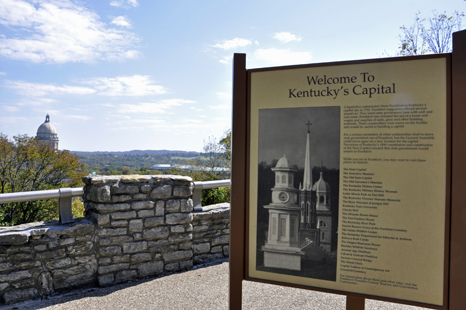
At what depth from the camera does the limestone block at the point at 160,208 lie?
417cm

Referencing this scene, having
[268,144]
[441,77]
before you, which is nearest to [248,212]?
[268,144]

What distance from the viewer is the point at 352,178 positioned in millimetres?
1964

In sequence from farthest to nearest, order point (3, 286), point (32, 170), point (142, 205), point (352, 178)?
point (32, 170), point (142, 205), point (3, 286), point (352, 178)

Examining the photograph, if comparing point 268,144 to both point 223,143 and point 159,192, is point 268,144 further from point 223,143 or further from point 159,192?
point 223,143

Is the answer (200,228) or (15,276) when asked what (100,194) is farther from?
(200,228)

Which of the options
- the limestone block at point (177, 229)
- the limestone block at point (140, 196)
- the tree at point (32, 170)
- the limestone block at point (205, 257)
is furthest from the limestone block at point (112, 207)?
the tree at point (32, 170)

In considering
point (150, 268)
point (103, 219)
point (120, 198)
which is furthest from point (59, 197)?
point (150, 268)

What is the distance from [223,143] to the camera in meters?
10.5

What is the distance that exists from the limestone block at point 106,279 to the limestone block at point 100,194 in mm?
950

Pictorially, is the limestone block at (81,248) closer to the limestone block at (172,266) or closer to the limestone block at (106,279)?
the limestone block at (106,279)

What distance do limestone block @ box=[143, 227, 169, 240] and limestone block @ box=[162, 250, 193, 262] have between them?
270 millimetres

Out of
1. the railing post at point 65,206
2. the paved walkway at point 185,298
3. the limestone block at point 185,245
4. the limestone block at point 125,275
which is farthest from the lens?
the limestone block at point 185,245

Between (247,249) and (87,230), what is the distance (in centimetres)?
244

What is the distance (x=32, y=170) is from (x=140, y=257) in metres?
16.9
